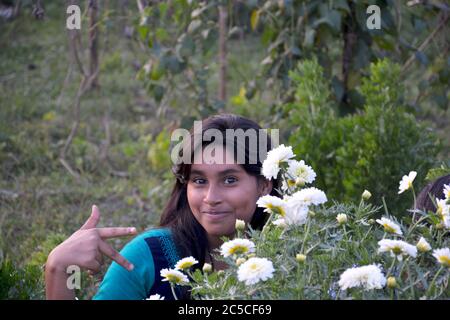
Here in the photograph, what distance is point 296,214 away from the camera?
60.7 inches

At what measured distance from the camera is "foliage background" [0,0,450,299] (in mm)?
3363

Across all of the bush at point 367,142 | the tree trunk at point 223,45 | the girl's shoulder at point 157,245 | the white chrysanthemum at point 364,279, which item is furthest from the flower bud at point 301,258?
the tree trunk at point 223,45

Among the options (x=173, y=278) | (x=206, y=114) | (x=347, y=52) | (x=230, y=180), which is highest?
(x=347, y=52)

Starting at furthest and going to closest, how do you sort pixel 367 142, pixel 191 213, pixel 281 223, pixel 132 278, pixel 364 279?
pixel 367 142 → pixel 191 213 → pixel 132 278 → pixel 281 223 → pixel 364 279

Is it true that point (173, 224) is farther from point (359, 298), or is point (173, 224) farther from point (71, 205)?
point (71, 205)

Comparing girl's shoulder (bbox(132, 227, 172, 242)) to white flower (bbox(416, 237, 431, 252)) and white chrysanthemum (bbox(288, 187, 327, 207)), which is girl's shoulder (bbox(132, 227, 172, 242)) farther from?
white flower (bbox(416, 237, 431, 252))

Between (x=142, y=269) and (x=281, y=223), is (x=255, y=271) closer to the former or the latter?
(x=281, y=223)

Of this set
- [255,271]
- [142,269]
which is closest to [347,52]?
[142,269]

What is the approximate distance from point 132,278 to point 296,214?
2.19 feet

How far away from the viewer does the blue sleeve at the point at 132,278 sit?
1.99 meters

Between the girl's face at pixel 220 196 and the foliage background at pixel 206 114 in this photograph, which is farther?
the foliage background at pixel 206 114

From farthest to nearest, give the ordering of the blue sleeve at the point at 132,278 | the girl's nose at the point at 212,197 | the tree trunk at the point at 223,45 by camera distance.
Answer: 1. the tree trunk at the point at 223,45
2. the girl's nose at the point at 212,197
3. the blue sleeve at the point at 132,278

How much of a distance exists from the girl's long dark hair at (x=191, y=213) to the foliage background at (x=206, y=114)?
0.42 metres

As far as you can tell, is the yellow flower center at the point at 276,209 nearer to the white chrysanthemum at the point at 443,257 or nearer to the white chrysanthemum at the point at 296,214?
the white chrysanthemum at the point at 296,214
